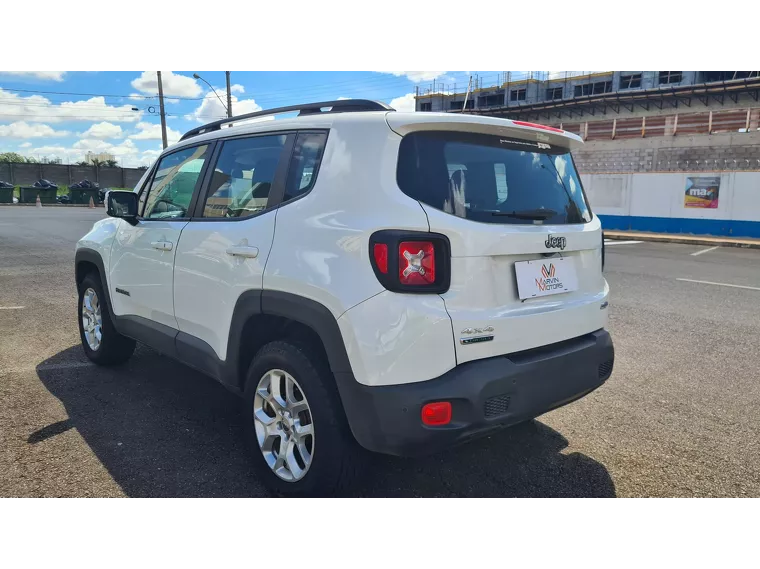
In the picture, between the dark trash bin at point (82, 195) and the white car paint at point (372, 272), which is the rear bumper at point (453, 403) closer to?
the white car paint at point (372, 272)

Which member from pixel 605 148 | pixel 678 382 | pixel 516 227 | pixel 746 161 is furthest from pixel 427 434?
pixel 605 148

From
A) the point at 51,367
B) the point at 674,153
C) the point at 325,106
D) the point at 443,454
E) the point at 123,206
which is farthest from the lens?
the point at 674,153

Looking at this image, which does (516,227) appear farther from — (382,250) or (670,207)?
(670,207)

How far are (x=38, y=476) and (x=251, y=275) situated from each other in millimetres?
1567

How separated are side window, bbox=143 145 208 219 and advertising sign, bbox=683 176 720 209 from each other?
2251 centimetres

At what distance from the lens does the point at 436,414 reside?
2.25 meters

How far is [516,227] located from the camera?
2518 mm

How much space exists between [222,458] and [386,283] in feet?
5.30

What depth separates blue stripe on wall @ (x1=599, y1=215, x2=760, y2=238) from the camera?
66.6 feet

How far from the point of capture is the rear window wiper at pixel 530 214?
8.29ft

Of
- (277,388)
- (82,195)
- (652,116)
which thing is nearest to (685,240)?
(277,388)

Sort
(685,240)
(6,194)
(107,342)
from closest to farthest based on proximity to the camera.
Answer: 1. (107,342)
2. (685,240)
3. (6,194)

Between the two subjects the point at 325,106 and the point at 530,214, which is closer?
the point at 530,214

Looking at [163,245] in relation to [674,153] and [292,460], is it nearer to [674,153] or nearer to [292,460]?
[292,460]
